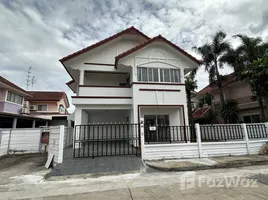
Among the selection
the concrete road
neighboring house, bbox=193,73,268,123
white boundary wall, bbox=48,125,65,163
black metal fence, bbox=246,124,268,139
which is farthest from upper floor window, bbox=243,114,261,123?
white boundary wall, bbox=48,125,65,163

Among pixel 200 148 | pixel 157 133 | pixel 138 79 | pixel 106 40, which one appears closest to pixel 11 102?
pixel 106 40

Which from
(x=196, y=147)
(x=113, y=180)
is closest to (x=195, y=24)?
(x=196, y=147)

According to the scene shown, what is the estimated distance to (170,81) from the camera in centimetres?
1077

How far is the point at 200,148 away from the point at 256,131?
3.77m

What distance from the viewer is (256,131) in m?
7.82

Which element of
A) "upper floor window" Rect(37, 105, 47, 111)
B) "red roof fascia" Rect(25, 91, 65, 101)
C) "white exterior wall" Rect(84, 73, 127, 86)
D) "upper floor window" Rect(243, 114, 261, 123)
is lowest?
"upper floor window" Rect(243, 114, 261, 123)

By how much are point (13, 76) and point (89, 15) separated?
911 inches

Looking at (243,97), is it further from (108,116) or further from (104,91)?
(104,91)

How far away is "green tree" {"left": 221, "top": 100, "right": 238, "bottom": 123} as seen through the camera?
14766mm

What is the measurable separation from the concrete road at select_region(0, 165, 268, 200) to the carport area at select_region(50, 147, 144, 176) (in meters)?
0.41

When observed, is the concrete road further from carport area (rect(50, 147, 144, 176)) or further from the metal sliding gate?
the metal sliding gate

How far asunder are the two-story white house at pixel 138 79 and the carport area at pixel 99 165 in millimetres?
3622

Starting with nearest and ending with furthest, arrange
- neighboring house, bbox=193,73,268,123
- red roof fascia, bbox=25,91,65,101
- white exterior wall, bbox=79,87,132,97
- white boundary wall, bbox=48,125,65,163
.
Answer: white boundary wall, bbox=48,125,65,163 < white exterior wall, bbox=79,87,132,97 < neighboring house, bbox=193,73,268,123 < red roof fascia, bbox=25,91,65,101

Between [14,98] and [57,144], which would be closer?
[57,144]
